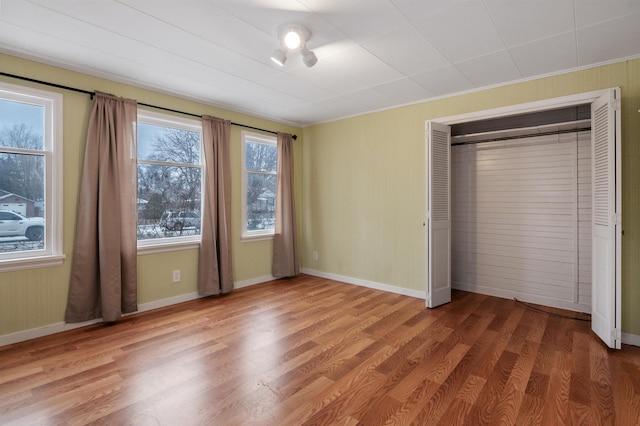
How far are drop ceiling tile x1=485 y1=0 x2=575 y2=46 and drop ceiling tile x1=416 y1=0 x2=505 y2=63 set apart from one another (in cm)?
6

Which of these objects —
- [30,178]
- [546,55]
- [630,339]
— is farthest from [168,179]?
[630,339]

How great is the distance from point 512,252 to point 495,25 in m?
3.02

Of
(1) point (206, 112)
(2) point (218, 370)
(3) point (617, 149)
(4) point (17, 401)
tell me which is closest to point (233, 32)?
(1) point (206, 112)

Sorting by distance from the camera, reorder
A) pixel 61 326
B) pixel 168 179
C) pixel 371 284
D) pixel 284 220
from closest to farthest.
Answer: pixel 61 326
pixel 168 179
pixel 371 284
pixel 284 220

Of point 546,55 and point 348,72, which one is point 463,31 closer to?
point 546,55

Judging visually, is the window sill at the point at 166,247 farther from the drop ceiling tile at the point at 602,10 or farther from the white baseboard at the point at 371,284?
the drop ceiling tile at the point at 602,10

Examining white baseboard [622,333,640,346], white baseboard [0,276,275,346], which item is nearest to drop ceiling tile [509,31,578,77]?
white baseboard [622,333,640,346]

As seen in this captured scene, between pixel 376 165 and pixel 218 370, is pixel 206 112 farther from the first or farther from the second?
pixel 218 370

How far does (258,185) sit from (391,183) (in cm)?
210

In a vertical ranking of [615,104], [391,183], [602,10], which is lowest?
[391,183]

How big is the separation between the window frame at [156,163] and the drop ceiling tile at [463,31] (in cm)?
307

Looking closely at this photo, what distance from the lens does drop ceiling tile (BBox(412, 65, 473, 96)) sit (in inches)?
133

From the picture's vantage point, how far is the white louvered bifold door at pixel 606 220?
2785 mm

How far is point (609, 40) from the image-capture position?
8.80 ft
